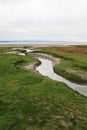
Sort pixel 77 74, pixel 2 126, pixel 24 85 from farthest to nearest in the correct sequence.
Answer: pixel 77 74
pixel 24 85
pixel 2 126

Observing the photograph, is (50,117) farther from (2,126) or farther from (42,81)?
(42,81)

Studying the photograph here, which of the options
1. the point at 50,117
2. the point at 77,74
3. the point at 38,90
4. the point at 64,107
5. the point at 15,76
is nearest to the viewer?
the point at 50,117

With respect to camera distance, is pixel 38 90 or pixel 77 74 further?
pixel 77 74

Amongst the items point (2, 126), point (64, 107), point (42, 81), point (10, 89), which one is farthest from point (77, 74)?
point (2, 126)

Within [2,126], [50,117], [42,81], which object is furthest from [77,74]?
[2,126]

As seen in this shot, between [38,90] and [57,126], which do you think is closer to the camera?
[57,126]

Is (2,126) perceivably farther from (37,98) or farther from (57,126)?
(37,98)
